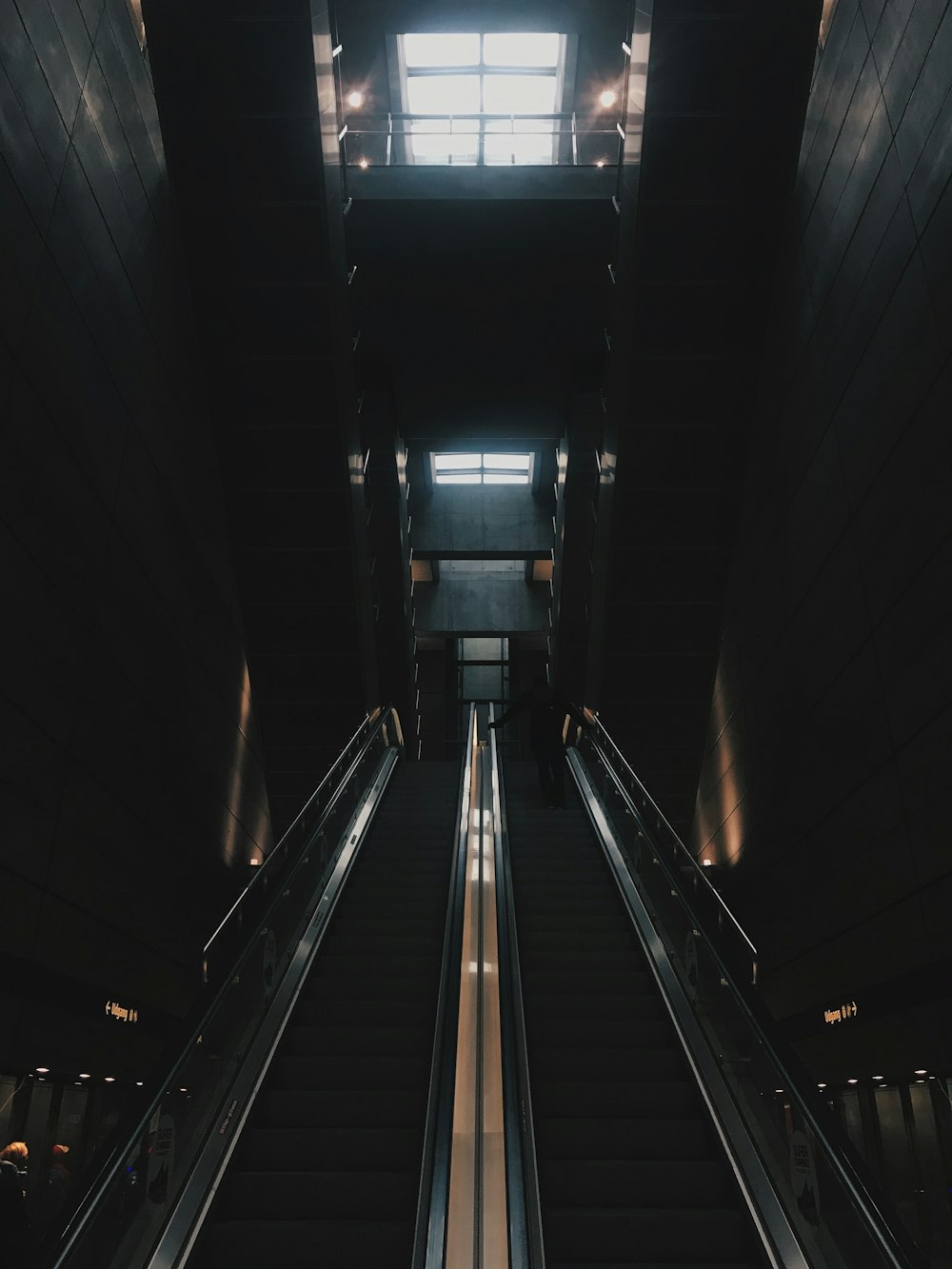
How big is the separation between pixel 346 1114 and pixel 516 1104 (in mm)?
1137

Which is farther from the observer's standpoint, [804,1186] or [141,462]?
[141,462]

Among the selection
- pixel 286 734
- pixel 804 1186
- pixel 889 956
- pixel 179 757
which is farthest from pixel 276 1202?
pixel 286 734

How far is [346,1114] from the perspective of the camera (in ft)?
15.2

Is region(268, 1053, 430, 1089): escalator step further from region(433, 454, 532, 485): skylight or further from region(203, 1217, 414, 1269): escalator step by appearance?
region(433, 454, 532, 485): skylight

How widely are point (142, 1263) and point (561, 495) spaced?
45.1 ft

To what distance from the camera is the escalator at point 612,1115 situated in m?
3.82

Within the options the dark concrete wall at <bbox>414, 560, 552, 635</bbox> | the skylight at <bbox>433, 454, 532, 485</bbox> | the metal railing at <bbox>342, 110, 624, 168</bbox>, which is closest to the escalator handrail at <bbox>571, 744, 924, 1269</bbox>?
the metal railing at <bbox>342, 110, 624, 168</bbox>

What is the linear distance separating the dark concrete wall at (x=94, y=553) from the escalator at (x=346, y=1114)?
2082 mm

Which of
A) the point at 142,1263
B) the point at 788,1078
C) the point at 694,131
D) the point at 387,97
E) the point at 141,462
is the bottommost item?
the point at 142,1263

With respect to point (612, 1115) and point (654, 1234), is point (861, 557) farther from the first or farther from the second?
point (654, 1234)

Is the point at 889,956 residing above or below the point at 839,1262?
above

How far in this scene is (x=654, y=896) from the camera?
6.64 m

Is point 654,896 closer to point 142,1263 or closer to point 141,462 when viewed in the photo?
point 142,1263

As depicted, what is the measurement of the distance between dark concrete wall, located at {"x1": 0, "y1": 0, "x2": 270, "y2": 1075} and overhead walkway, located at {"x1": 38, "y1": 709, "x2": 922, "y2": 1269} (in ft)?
5.61
